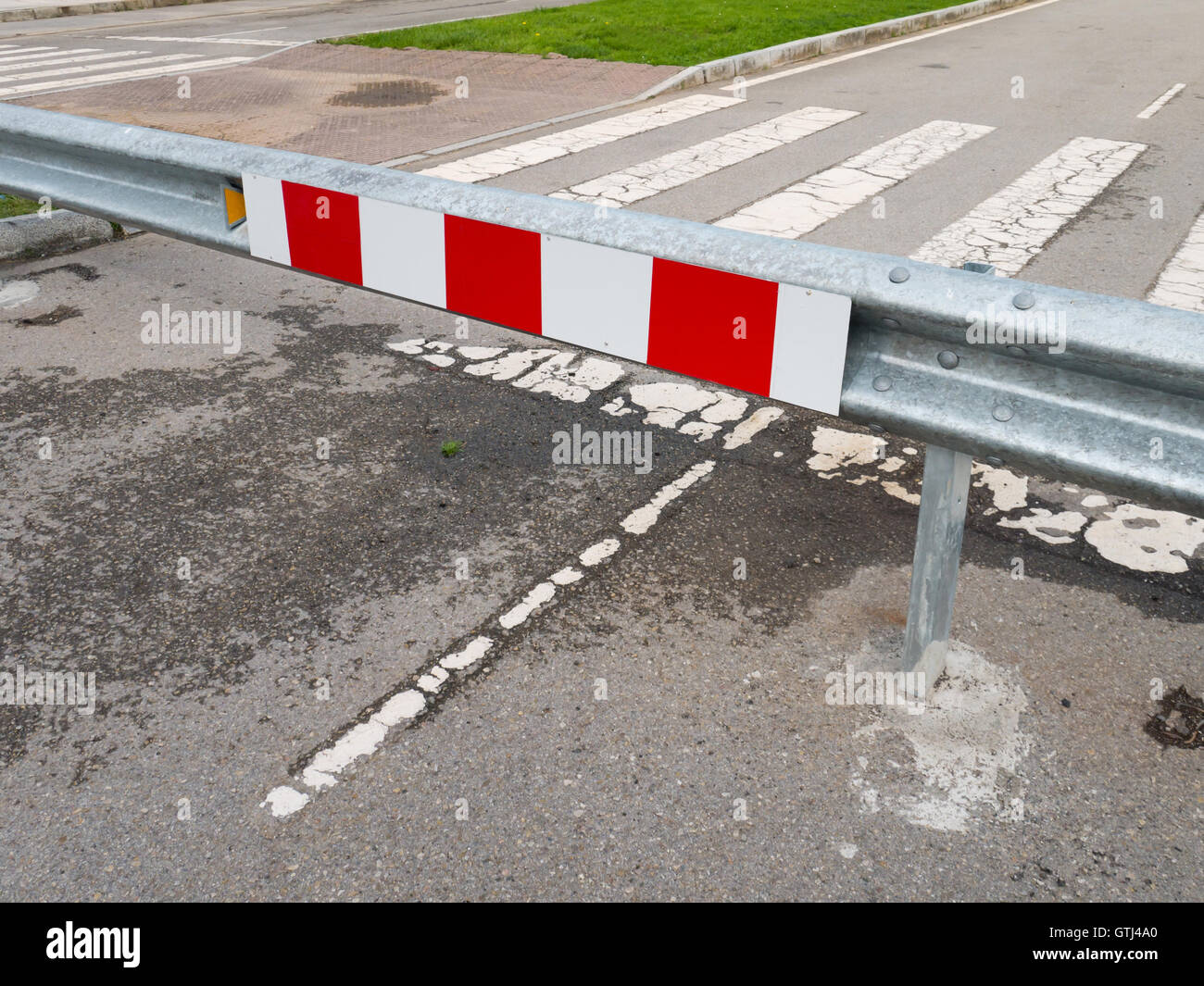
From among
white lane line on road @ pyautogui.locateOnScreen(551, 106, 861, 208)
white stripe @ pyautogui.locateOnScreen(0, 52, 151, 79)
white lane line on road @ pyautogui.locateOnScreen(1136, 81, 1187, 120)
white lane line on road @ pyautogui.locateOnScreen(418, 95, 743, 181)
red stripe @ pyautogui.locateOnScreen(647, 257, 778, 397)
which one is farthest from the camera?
white stripe @ pyautogui.locateOnScreen(0, 52, 151, 79)

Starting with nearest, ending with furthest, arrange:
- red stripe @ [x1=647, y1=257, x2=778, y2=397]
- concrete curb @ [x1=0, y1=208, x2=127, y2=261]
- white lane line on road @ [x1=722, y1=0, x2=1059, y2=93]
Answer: red stripe @ [x1=647, y1=257, x2=778, y2=397] < concrete curb @ [x1=0, y1=208, x2=127, y2=261] < white lane line on road @ [x1=722, y1=0, x2=1059, y2=93]

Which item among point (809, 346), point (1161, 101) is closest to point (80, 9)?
point (1161, 101)

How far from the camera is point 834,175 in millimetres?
8977

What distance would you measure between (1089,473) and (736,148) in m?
8.10

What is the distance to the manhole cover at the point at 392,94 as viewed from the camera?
39.8ft

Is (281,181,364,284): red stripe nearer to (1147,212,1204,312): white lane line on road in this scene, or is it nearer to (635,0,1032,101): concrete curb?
(1147,212,1204,312): white lane line on road

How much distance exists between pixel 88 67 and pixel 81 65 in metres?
0.29

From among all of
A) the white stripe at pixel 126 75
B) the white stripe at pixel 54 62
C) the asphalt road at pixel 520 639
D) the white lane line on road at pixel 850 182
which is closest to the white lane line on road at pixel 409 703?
the asphalt road at pixel 520 639

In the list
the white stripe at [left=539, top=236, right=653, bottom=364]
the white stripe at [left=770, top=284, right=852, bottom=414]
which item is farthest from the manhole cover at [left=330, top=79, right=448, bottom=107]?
the white stripe at [left=770, top=284, right=852, bottom=414]

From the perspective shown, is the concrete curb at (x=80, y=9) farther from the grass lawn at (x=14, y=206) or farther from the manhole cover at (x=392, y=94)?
the grass lawn at (x=14, y=206)

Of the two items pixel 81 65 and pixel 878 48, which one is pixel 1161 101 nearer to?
pixel 878 48

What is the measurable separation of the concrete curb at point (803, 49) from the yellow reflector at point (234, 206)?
29.5 ft

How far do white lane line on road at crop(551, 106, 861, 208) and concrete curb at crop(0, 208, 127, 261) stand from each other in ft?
9.78

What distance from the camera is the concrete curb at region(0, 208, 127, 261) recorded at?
641 centimetres
